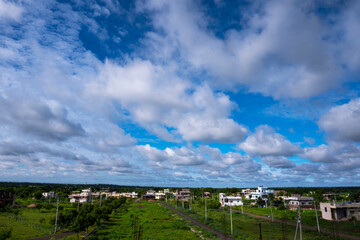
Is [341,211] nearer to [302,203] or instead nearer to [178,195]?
[302,203]

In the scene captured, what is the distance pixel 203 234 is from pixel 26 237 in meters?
35.1

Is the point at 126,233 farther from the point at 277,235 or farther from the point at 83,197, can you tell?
the point at 83,197

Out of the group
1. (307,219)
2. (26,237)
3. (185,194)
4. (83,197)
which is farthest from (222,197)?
(26,237)

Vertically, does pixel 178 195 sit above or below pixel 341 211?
below

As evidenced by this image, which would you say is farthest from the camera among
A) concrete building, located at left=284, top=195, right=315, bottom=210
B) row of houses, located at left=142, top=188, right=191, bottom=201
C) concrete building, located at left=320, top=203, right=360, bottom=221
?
row of houses, located at left=142, top=188, right=191, bottom=201

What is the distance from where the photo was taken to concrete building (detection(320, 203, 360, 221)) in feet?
224

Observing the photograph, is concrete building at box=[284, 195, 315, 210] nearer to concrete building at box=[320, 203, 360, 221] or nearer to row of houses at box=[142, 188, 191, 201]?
concrete building at box=[320, 203, 360, 221]

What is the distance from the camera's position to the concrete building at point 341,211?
6812 centimetres

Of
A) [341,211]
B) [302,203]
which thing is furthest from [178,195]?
[341,211]

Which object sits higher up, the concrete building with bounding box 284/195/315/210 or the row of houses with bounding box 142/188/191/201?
the concrete building with bounding box 284/195/315/210

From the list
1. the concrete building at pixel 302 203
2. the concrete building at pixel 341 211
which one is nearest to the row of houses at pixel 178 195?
the concrete building at pixel 302 203

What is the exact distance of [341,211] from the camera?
227 ft

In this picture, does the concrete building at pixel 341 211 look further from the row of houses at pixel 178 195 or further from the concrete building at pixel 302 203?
the row of houses at pixel 178 195

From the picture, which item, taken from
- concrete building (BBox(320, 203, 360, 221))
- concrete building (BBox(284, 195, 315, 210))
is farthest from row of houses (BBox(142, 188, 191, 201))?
concrete building (BBox(320, 203, 360, 221))
